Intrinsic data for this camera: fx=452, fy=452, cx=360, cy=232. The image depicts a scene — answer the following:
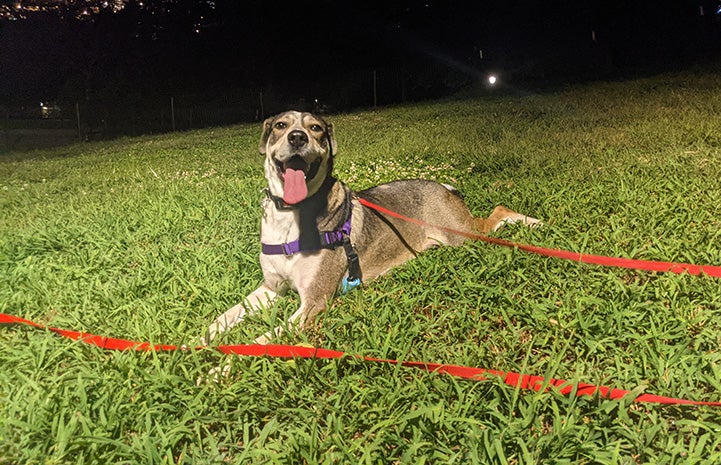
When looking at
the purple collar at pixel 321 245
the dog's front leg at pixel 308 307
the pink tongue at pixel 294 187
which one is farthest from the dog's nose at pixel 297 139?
the dog's front leg at pixel 308 307

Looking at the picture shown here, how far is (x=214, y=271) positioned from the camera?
389cm

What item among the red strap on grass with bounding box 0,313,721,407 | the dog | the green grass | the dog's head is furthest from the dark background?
the red strap on grass with bounding box 0,313,721,407

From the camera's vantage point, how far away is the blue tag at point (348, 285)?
11.8 ft

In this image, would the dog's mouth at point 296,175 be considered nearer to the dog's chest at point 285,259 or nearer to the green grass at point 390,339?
the dog's chest at point 285,259

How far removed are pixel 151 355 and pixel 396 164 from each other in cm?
621

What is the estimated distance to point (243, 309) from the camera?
3.27 meters

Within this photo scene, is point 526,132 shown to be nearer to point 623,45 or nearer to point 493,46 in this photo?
point 623,45

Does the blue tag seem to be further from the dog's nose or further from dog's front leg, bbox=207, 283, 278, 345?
the dog's nose

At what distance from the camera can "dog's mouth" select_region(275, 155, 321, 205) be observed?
3336 mm

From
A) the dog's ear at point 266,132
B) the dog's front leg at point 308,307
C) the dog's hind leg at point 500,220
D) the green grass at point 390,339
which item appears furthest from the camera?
the dog's hind leg at point 500,220

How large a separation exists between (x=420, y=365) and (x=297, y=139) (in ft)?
6.15

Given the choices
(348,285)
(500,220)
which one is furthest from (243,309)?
(500,220)

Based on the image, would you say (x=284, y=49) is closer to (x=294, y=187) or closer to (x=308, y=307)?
(x=294, y=187)

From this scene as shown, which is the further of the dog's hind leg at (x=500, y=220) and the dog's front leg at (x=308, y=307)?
the dog's hind leg at (x=500, y=220)
